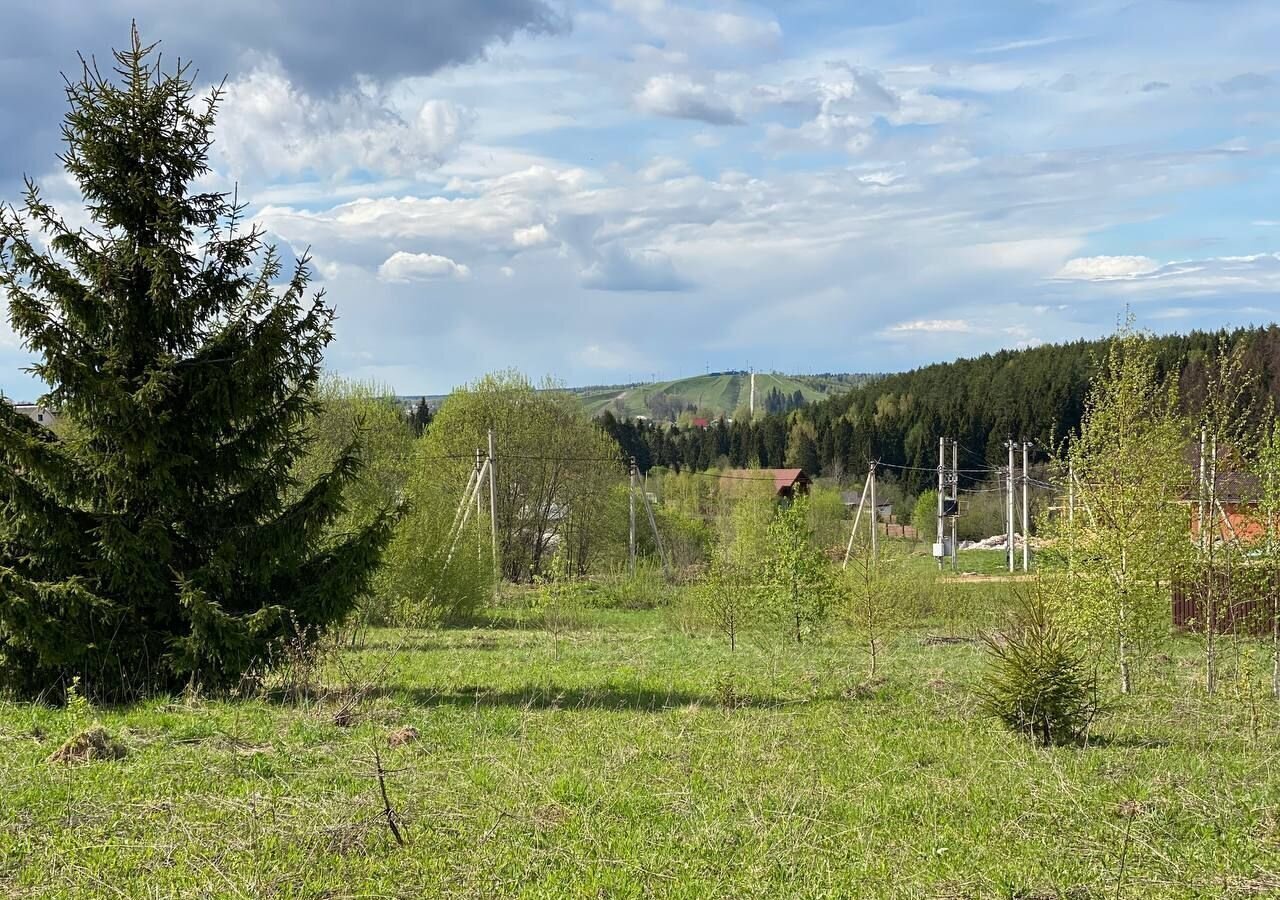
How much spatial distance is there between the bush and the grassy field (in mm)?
301

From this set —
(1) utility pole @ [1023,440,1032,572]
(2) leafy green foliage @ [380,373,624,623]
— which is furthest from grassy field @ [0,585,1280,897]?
(2) leafy green foliage @ [380,373,624,623]

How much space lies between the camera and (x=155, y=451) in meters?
11.1

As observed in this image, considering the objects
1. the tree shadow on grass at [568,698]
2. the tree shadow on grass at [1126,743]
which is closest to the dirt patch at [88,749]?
the tree shadow on grass at [568,698]

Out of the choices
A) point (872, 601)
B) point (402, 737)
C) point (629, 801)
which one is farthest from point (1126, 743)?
point (872, 601)

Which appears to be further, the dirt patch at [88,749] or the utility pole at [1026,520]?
the utility pole at [1026,520]

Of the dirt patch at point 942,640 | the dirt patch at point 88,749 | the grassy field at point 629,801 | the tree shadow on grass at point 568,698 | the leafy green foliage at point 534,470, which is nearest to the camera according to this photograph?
the grassy field at point 629,801

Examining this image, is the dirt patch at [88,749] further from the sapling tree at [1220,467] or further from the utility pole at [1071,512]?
the utility pole at [1071,512]

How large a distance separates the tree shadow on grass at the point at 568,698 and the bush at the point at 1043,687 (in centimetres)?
323

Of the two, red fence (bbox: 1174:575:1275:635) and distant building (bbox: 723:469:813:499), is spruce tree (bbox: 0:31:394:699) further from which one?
distant building (bbox: 723:469:813:499)

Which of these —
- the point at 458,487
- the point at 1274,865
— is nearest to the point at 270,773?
the point at 1274,865

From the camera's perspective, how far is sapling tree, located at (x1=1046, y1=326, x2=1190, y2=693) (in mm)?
14148

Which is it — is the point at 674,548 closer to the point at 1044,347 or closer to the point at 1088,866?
the point at 1088,866

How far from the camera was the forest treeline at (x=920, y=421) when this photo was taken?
8794cm

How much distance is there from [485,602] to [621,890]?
26.8 m
